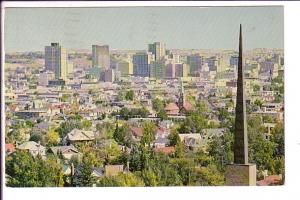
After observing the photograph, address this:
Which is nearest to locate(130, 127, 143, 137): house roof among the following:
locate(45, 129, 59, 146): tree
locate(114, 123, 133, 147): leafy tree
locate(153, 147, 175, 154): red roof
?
locate(114, 123, 133, 147): leafy tree

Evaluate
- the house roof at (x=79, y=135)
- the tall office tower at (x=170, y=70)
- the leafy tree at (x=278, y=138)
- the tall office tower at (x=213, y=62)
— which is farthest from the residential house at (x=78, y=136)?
the leafy tree at (x=278, y=138)

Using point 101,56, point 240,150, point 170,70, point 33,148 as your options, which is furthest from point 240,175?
point 33,148

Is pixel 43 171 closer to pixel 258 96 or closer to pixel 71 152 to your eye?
pixel 71 152

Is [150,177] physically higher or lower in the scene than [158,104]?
lower

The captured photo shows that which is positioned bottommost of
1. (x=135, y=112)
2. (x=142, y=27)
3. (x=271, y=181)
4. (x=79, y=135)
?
(x=271, y=181)

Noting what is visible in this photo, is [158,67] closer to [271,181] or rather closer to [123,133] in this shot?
[123,133]
